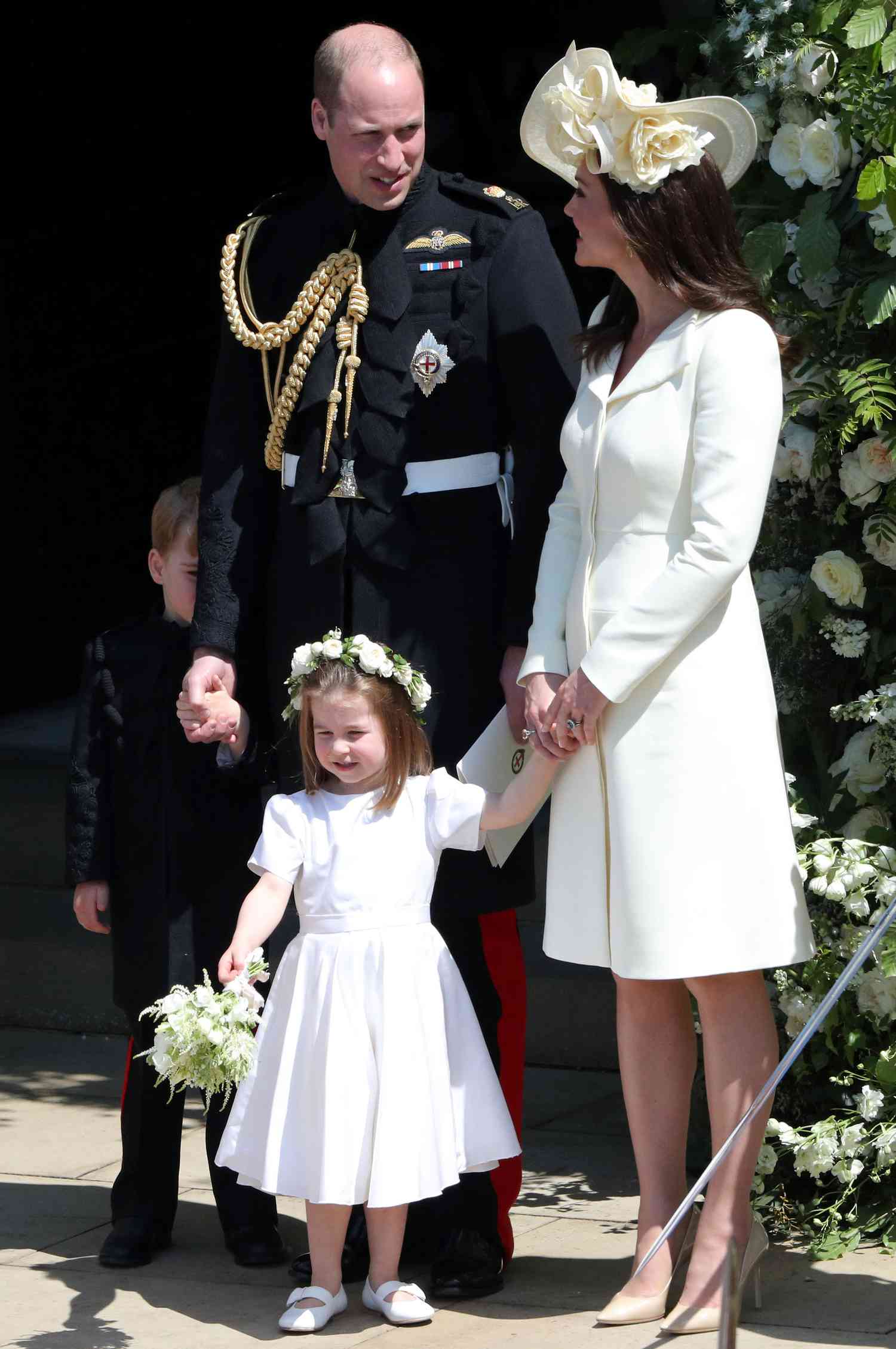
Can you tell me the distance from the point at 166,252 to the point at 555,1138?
462cm

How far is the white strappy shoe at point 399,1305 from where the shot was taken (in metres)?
3.39

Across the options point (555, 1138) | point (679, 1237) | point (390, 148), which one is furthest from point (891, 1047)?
point (390, 148)

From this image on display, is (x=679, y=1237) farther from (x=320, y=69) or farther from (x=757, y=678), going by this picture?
(x=320, y=69)

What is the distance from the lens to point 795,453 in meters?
3.72

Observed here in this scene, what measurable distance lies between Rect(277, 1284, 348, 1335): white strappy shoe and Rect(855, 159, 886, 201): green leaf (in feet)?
6.49

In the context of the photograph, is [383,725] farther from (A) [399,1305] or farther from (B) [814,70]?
(B) [814,70]

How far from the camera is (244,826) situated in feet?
12.9

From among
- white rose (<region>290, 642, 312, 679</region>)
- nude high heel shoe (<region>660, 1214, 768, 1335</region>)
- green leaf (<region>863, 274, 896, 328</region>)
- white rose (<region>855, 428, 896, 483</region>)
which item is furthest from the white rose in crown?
nude high heel shoe (<region>660, 1214, 768, 1335</region>)

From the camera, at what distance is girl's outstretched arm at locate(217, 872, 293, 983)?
10.9 ft

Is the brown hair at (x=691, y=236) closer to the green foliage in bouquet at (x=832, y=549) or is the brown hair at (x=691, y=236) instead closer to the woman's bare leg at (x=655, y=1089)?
the green foliage in bouquet at (x=832, y=549)

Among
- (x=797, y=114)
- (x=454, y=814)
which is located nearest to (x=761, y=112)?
(x=797, y=114)

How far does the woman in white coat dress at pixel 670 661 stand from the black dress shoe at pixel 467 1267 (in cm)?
30

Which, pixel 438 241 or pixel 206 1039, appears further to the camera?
pixel 438 241

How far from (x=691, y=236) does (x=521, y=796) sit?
0.92 metres
